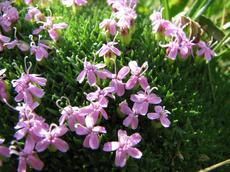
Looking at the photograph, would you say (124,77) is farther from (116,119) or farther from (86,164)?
(86,164)

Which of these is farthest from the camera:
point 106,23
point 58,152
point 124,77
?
point 106,23

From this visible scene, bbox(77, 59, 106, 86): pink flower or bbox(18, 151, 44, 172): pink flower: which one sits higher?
bbox(77, 59, 106, 86): pink flower

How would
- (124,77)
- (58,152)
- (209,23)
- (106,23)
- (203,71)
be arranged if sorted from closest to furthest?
1. (58,152)
2. (124,77)
3. (106,23)
4. (203,71)
5. (209,23)

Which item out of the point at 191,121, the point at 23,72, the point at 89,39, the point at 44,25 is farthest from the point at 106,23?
the point at 191,121

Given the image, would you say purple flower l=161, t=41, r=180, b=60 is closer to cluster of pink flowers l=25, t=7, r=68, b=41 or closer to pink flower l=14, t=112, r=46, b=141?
cluster of pink flowers l=25, t=7, r=68, b=41

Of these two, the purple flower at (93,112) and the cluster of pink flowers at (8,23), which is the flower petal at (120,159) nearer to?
the purple flower at (93,112)

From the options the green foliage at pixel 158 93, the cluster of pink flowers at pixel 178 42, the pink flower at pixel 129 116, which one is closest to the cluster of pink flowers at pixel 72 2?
the green foliage at pixel 158 93

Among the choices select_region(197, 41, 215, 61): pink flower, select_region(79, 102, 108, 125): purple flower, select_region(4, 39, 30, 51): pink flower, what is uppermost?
select_region(197, 41, 215, 61): pink flower

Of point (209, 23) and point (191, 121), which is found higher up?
point (209, 23)

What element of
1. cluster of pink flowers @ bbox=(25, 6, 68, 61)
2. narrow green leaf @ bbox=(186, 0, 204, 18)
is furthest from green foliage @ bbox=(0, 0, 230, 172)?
narrow green leaf @ bbox=(186, 0, 204, 18)
